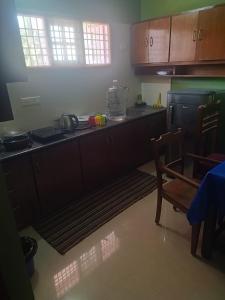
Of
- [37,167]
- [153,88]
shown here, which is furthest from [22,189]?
[153,88]

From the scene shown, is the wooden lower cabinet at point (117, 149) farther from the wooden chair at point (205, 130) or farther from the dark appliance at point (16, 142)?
the wooden chair at point (205, 130)

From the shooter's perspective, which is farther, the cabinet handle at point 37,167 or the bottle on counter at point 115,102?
the bottle on counter at point 115,102

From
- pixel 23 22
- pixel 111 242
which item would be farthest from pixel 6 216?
pixel 23 22

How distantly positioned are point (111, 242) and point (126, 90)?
2.37 meters

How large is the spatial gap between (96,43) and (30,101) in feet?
4.24

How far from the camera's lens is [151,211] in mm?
2277

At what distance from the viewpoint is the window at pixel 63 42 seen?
7.59 feet

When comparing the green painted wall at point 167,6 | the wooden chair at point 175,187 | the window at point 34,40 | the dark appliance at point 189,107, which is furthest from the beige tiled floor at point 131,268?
the green painted wall at point 167,6

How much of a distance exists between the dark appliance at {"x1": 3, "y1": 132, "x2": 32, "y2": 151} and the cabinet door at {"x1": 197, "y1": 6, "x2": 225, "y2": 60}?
2.28 meters

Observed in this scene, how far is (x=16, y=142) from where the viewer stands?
76.9 inches

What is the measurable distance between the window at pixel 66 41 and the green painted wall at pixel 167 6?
48.0 inches

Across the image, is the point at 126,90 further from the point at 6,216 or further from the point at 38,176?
the point at 6,216

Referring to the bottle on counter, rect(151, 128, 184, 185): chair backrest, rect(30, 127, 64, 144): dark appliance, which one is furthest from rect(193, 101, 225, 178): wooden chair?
rect(30, 127, 64, 144): dark appliance

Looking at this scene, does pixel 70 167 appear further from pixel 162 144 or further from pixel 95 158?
pixel 162 144
